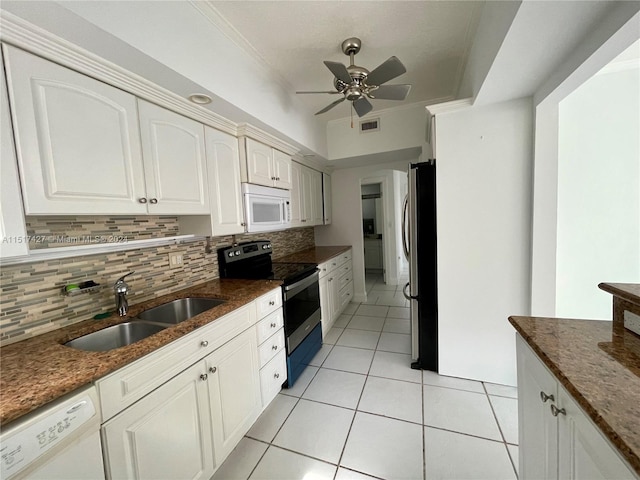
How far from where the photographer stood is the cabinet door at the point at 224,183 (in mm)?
1883

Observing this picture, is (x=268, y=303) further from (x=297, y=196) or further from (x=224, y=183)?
(x=297, y=196)

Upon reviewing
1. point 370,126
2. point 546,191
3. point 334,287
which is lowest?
point 334,287

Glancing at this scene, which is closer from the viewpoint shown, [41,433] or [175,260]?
[41,433]

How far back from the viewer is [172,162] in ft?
5.17

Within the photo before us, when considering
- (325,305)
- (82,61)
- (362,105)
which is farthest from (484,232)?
(82,61)

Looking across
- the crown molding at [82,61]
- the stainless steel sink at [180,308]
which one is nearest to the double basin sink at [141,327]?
the stainless steel sink at [180,308]

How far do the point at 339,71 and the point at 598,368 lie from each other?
196 cm

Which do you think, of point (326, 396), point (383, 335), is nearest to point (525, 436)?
point (326, 396)

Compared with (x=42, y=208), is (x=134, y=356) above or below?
below

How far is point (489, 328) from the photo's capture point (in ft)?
6.89

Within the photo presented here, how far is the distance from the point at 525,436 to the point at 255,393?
4.81ft

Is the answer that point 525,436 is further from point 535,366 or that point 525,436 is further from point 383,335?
point 383,335

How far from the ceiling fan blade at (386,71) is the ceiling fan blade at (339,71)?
0.54 ft

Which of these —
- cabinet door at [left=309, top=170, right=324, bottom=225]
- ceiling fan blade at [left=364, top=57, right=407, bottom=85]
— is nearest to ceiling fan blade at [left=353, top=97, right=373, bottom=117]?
ceiling fan blade at [left=364, top=57, right=407, bottom=85]
